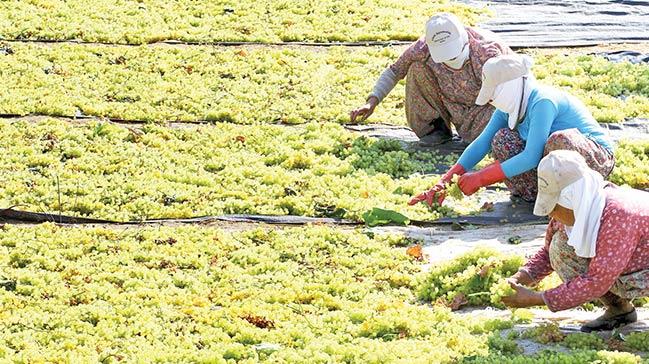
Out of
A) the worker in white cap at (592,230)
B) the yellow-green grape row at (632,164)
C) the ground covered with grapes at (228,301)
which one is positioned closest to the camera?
the worker in white cap at (592,230)

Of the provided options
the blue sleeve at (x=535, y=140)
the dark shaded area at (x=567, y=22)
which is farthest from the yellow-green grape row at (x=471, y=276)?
the dark shaded area at (x=567, y=22)

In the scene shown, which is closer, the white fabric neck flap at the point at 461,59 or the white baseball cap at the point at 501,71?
the white baseball cap at the point at 501,71

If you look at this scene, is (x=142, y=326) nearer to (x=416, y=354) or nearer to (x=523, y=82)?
(x=416, y=354)

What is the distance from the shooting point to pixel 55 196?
30.1 ft

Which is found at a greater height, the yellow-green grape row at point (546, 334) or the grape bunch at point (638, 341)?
the grape bunch at point (638, 341)

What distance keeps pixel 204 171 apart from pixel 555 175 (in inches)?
176

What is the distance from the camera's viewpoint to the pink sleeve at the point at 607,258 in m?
5.94

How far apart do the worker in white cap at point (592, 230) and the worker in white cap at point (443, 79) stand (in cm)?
360

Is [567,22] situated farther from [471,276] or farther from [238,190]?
[471,276]

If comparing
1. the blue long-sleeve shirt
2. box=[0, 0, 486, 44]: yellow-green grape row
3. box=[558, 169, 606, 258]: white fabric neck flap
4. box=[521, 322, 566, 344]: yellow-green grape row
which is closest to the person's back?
the blue long-sleeve shirt

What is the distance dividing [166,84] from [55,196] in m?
2.98

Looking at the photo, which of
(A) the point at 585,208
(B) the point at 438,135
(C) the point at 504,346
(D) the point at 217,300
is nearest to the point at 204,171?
(B) the point at 438,135

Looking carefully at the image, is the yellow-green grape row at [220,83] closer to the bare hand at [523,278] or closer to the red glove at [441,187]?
the red glove at [441,187]

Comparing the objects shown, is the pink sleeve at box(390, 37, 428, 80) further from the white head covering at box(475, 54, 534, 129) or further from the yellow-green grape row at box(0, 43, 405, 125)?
the white head covering at box(475, 54, 534, 129)
